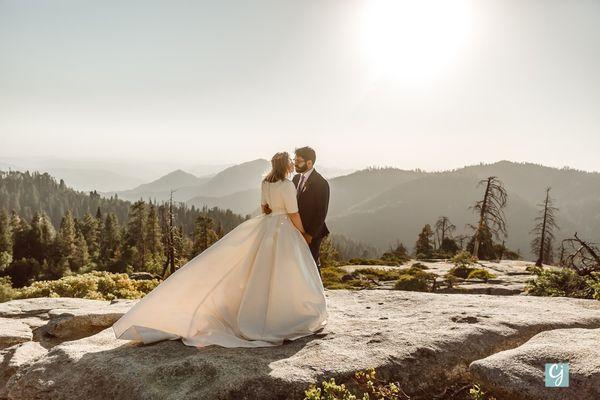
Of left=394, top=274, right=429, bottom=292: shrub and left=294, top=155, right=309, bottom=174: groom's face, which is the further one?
left=394, top=274, right=429, bottom=292: shrub

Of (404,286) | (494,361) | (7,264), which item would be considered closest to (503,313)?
(494,361)

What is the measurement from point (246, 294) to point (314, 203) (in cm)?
Result: 256

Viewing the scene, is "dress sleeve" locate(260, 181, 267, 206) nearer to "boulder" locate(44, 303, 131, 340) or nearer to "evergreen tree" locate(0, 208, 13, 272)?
"boulder" locate(44, 303, 131, 340)

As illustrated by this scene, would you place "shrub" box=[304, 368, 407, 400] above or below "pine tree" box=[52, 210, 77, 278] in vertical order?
above

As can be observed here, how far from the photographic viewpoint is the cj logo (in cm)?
546

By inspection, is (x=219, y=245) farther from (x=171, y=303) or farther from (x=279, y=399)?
(x=279, y=399)

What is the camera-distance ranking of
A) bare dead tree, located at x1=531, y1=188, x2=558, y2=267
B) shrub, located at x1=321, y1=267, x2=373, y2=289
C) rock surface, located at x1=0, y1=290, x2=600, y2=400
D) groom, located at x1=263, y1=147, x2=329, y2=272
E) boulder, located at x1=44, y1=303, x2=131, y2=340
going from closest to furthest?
rock surface, located at x1=0, y1=290, x2=600, y2=400
groom, located at x1=263, y1=147, x2=329, y2=272
boulder, located at x1=44, y1=303, x2=131, y2=340
shrub, located at x1=321, y1=267, x2=373, y2=289
bare dead tree, located at x1=531, y1=188, x2=558, y2=267

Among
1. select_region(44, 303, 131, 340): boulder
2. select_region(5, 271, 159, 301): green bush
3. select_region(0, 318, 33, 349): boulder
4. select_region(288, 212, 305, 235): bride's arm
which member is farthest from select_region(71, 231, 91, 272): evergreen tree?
select_region(288, 212, 305, 235): bride's arm

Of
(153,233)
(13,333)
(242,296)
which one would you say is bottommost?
(153,233)

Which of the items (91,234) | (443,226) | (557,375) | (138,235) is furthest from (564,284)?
(91,234)

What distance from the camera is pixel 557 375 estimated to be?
5.58 meters

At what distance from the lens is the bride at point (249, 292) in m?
7.79

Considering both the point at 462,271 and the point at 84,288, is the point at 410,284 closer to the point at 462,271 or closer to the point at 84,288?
the point at 462,271

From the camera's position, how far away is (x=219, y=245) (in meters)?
8.39
